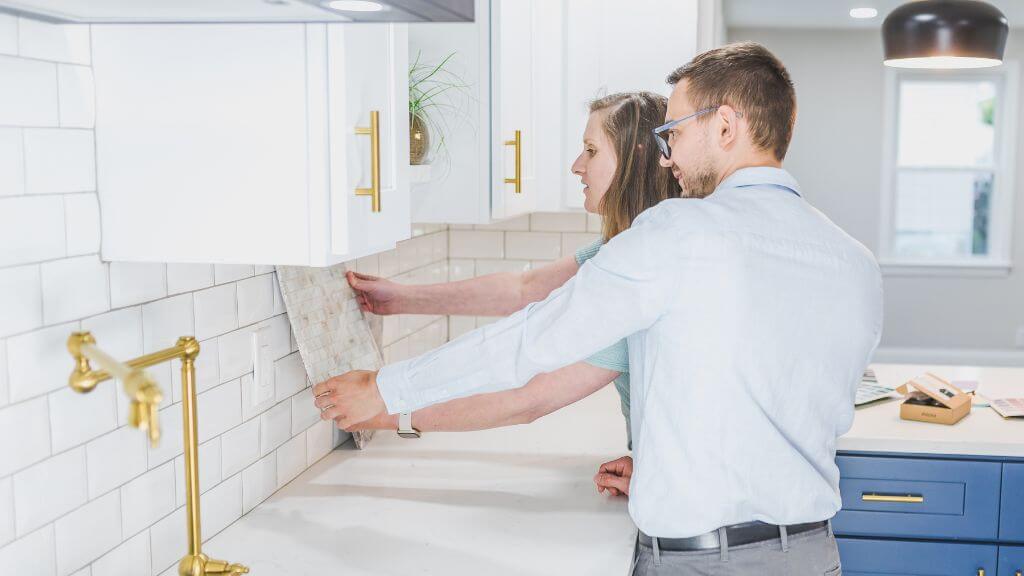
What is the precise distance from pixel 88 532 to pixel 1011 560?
2090mm

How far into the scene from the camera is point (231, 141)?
125 cm

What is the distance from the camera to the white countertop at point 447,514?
1570mm

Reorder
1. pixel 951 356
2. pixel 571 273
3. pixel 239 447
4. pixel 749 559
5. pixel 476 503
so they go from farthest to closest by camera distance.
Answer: pixel 951 356
pixel 571 273
pixel 476 503
pixel 239 447
pixel 749 559

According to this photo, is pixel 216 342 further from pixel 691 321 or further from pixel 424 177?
pixel 691 321

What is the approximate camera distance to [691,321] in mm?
1496

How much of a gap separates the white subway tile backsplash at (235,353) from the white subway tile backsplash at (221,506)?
19cm

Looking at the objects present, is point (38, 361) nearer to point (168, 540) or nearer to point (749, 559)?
point (168, 540)

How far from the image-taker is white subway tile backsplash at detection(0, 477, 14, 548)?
113 centimetres

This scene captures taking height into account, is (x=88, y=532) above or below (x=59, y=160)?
below

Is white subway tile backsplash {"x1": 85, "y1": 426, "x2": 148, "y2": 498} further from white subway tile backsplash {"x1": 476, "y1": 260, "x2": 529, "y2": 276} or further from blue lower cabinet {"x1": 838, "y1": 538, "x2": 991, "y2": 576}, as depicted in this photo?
white subway tile backsplash {"x1": 476, "y1": 260, "x2": 529, "y2": 276}

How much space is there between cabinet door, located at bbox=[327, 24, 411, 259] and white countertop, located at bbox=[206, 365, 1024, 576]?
0.54 m

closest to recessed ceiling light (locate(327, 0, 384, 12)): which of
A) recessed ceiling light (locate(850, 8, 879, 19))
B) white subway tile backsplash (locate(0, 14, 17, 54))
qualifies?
white subway tile backsplash (locate(0, 14, 17, 54))

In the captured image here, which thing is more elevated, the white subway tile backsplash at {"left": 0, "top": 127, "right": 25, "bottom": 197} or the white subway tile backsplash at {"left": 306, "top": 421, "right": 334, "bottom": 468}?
the white subway tile backsplash at {"left": 0, "top": 127, "right": 25, "bottom": 197}

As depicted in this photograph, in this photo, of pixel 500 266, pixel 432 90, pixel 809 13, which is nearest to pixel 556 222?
pixel 500 266
